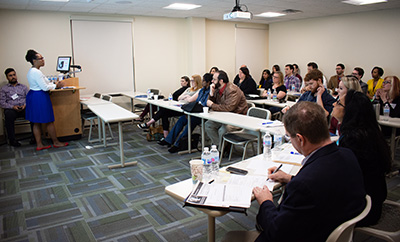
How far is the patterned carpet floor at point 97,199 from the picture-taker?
289 centimetres

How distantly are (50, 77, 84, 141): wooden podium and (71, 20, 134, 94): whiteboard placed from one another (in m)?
1.50

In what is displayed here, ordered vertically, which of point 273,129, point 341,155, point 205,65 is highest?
point 205,65

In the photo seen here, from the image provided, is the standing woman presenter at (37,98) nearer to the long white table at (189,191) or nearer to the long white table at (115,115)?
the long white table at (115,115)

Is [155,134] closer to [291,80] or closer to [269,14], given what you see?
[291,80]

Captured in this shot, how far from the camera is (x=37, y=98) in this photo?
17.6ft

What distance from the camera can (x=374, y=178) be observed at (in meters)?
1.87

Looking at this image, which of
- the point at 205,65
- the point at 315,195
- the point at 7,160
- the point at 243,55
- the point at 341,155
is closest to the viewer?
the point at 315,195

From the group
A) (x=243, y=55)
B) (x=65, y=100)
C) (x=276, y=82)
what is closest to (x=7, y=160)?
(x=65, y=100)

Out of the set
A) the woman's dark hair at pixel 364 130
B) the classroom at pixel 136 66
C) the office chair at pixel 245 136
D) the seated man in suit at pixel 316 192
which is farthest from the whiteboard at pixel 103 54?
the seated man in suit at pixel 316 192

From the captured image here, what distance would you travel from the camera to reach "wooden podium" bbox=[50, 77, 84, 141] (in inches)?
233

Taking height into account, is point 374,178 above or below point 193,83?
below

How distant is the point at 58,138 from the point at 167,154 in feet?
7.70

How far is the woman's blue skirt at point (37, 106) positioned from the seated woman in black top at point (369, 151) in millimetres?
4972

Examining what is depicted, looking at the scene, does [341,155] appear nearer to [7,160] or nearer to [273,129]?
[273,129]
